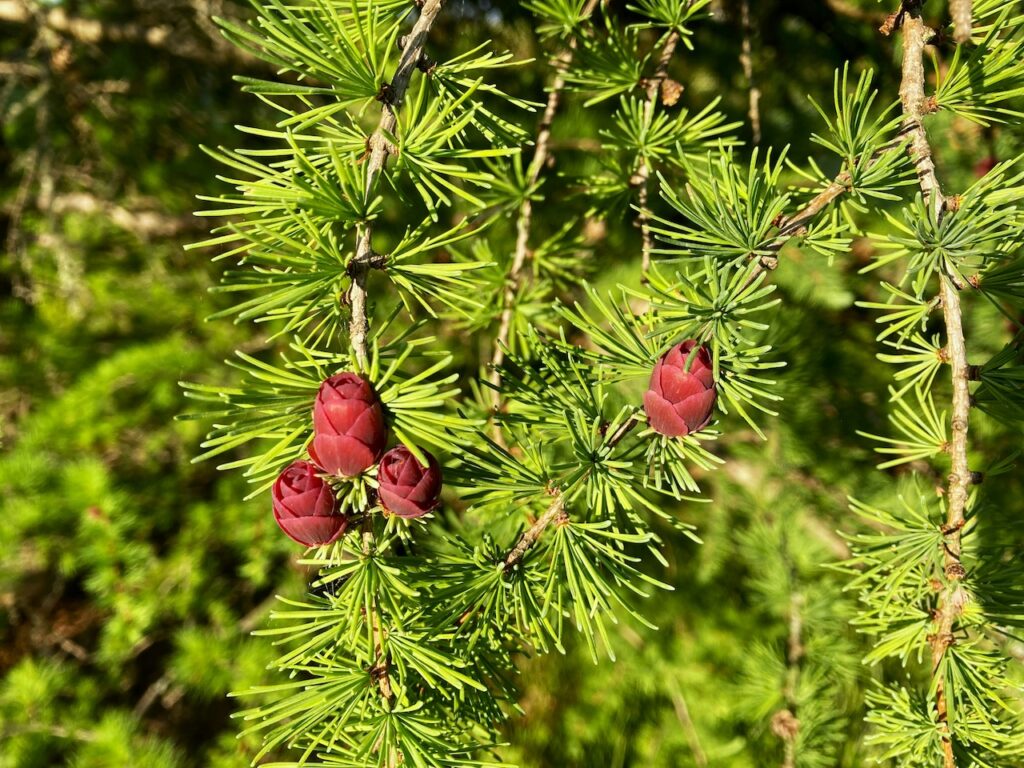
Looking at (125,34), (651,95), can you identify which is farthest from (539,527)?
(125,34)

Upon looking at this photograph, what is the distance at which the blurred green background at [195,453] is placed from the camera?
110 centimetres

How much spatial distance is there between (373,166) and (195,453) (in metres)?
1.30

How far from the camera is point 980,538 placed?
23.3 inches

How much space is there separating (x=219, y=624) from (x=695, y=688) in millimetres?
956

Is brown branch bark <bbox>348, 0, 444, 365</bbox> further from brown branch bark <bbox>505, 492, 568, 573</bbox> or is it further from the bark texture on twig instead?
the bark texture on twig

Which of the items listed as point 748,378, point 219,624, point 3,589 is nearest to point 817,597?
point 748,378

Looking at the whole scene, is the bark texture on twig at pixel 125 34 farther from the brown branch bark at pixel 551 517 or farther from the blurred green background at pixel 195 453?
the brown branch bark at pixel 551 517

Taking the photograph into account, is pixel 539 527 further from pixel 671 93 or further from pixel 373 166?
pixel 671 93

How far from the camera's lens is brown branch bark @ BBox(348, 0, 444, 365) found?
39 centimetres

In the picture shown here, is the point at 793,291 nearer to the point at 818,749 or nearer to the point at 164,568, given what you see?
the point at 818,749

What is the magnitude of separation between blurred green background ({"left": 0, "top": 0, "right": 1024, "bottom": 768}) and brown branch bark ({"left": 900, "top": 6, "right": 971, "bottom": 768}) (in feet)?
1.51

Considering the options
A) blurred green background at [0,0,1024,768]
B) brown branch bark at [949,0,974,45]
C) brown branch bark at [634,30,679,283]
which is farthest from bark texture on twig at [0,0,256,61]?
brown branch bark at [949,0,974,45]

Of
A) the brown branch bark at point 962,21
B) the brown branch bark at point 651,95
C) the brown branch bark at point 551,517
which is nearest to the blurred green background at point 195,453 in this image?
the brown branch bark at point 651,95

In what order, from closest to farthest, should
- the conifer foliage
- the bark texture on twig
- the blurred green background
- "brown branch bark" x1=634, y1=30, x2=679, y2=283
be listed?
the conifer foliage, "brown branch bark" x1=634, y1=30, x2=679, y2=283, the blurred green background, the bark texture on twig
